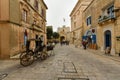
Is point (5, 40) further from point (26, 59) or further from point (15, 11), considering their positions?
point (26, 59)

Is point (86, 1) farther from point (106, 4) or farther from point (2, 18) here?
point (2, 18)

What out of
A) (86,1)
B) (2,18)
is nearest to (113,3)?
(2,18)

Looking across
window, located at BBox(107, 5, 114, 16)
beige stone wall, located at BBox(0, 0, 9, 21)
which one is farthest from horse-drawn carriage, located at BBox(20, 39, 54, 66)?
window, located at BBox(107, 5, 114, 16)

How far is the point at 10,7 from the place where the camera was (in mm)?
10633

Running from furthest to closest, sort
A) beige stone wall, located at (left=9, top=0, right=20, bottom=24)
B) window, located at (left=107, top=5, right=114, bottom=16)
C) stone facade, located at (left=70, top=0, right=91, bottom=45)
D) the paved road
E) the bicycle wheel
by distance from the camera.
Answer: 1. stone facade, located at (left=70, top=0, right=91, bottom=45)
2. window, located at (left=107, top=5, right=114, bottom=16)
3. beige stone wall, located at (left=9, top=0, right=20, bottom=24)
4. the bicycle wheel
5. the paved road

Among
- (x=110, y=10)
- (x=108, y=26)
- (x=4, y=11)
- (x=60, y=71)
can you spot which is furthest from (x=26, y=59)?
(x=110, y=10)

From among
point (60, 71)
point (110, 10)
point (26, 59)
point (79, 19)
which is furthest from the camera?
point (79, 19)

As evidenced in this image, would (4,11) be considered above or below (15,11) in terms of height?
below

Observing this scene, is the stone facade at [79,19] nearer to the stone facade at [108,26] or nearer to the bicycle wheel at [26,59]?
the stone facade at [108,26]

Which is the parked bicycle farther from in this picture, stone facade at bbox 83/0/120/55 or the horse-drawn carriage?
stone facade at bbox 83/0/120/55

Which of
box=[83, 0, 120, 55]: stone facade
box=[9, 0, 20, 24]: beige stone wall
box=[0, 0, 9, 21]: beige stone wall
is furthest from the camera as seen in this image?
box=[83, 0, 120, 55]: stone facade

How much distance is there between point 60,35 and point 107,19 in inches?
1988

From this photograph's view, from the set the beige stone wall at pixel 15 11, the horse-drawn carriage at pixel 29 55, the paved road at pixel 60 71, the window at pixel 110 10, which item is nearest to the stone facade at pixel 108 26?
the window at pixel 110 10

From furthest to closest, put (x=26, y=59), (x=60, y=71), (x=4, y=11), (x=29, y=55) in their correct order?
(x=4, y=11)
(x=29, y=55)
(x=26, y=59)
(x=60, y=71)
